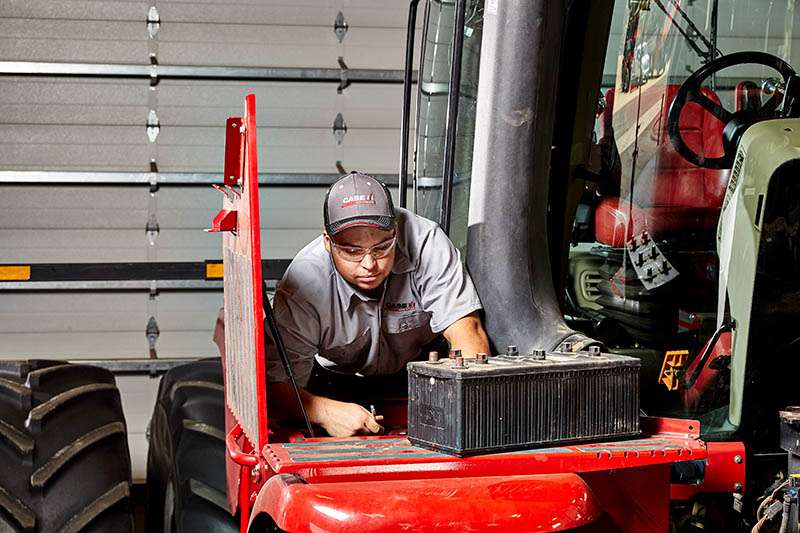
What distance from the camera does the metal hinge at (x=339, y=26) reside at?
7.84m

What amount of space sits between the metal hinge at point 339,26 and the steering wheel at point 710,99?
193 inches

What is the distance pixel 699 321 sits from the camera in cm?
318

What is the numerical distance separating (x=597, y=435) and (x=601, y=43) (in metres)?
1.25

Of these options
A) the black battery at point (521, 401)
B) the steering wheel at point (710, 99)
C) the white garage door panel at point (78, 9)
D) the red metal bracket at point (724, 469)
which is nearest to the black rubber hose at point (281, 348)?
the black battery at point (521, 401)

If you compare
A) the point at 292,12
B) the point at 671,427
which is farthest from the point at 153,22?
the point at 671,427

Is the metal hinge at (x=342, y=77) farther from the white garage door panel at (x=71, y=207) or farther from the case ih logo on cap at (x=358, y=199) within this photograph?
the case ih logo on cap at (x=358, y=199)

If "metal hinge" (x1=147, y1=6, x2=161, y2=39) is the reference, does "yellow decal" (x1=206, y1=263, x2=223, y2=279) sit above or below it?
below

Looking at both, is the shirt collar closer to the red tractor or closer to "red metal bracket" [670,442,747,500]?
the red tractor

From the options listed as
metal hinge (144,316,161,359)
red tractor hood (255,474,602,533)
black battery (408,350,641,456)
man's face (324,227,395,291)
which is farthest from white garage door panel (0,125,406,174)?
red tractor hood (255,474,602,533)

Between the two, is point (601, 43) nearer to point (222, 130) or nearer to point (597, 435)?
point (597, 435)

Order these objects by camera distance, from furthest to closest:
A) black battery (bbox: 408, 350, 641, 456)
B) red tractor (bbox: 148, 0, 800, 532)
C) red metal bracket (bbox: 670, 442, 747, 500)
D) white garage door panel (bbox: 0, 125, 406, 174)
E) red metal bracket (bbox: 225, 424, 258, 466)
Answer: white garage door panel (bbox: 0, 125, 406, 174), red metal bracket (bbox: 670, 442, 747, 500), red metal bracket (bbox: 225, 424, 258, 466), red tractor (bbox: 148, 0, 800, 532), black battery (bbox: 408, 350, 641, 456)

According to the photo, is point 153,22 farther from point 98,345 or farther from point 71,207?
point 98,345

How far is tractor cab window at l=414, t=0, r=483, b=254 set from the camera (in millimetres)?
3600

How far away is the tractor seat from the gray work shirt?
1.75ft
